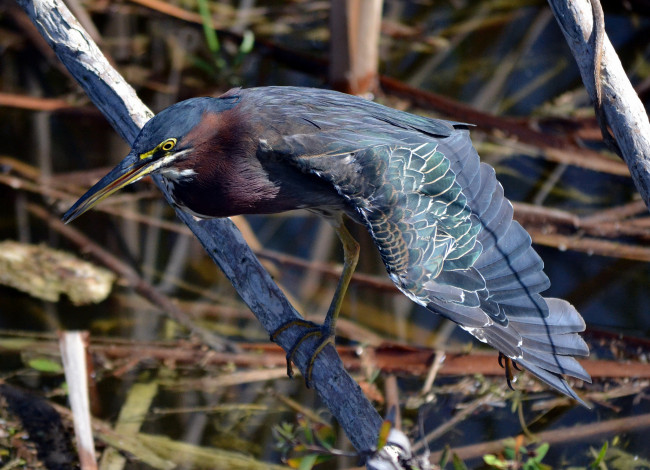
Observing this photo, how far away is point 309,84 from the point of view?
511 centimetres

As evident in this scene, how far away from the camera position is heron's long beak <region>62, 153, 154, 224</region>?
225 cm

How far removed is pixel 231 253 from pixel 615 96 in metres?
1.43

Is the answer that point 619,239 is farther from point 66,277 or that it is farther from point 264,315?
point 66,277

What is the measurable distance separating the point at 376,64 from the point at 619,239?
81.5 inches

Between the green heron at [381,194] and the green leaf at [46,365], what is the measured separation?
132 centimetres

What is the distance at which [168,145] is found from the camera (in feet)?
7.54

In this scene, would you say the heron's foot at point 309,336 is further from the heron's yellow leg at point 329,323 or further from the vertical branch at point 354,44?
the vertical branch at point 354,44

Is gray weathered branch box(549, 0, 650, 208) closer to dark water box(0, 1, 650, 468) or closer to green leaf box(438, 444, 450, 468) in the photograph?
green leaf box(438, 444, 450, 468)

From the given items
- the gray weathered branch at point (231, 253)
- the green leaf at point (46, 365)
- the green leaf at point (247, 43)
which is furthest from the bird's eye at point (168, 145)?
the green leaf at point (247, 43)

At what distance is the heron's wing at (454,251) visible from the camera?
7.80 ft

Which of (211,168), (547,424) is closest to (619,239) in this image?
(547,424)

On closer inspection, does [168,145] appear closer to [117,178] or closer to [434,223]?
[117,178]

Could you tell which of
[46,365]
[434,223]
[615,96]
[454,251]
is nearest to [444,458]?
[454,251]

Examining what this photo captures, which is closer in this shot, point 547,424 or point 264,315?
point 264,315
